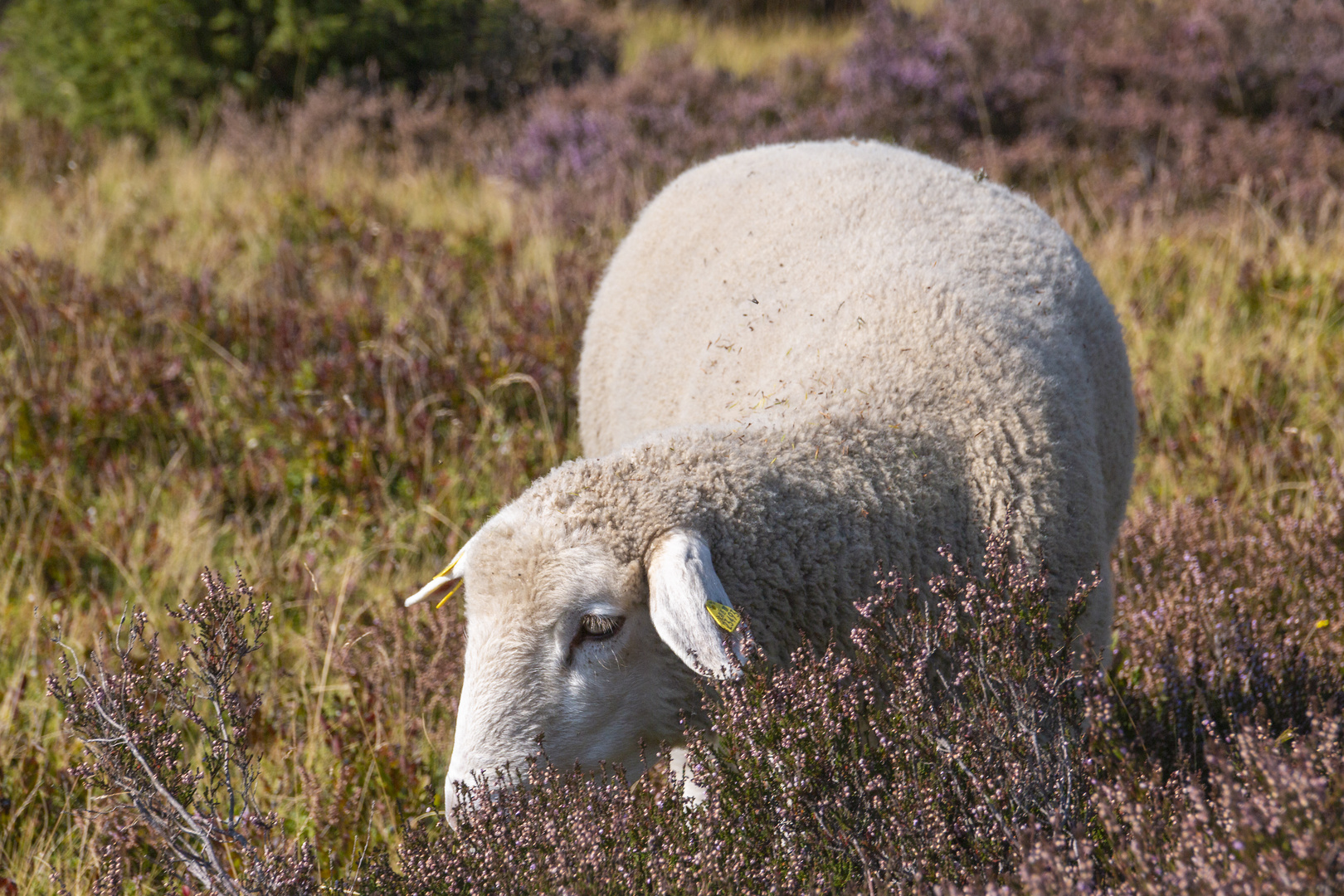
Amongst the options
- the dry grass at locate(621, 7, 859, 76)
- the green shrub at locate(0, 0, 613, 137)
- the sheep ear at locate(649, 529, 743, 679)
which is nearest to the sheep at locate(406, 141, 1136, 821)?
the sheep ear at locate(649, 529, 743, 679)

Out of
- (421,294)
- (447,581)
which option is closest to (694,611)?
(447,581)

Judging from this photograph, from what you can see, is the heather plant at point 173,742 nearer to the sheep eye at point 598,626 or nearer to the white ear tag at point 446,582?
the white ear tag at point 446,582

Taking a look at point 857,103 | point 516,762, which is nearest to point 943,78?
point 857,103

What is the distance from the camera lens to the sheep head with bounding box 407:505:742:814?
6.73ft

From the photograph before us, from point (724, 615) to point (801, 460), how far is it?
52 cm

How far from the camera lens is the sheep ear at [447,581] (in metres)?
2.23

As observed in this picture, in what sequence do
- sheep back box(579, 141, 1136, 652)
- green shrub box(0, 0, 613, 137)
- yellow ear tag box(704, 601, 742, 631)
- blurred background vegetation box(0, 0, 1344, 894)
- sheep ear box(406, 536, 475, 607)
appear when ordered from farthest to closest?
1. green shrub box(0, 0, 613, 137)
2. blurred background vegetation box(0, 0, 1344, 894)
3. sheep back box(579, 141, 1136, 652)
4. sheep ear box(406, 536, 475, 607)
5. yellow ear tag box(704, 601, 742, 631)

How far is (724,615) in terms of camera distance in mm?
1896

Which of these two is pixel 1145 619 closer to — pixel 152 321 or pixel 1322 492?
pixel 1322 492

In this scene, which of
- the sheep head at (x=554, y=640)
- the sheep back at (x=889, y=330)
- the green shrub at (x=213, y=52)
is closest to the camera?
the sheep head at (x=554, y=640)

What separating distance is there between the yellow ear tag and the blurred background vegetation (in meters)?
0.76

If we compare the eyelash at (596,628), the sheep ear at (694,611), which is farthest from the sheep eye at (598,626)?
the sheep ear at (694,611)

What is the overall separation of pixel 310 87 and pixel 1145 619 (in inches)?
305

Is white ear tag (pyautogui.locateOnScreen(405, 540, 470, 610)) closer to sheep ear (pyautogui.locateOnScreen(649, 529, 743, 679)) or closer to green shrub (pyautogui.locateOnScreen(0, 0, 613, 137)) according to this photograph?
sheep ear (pyautogui.locateOnScreen(649, 529, 743, 679))
